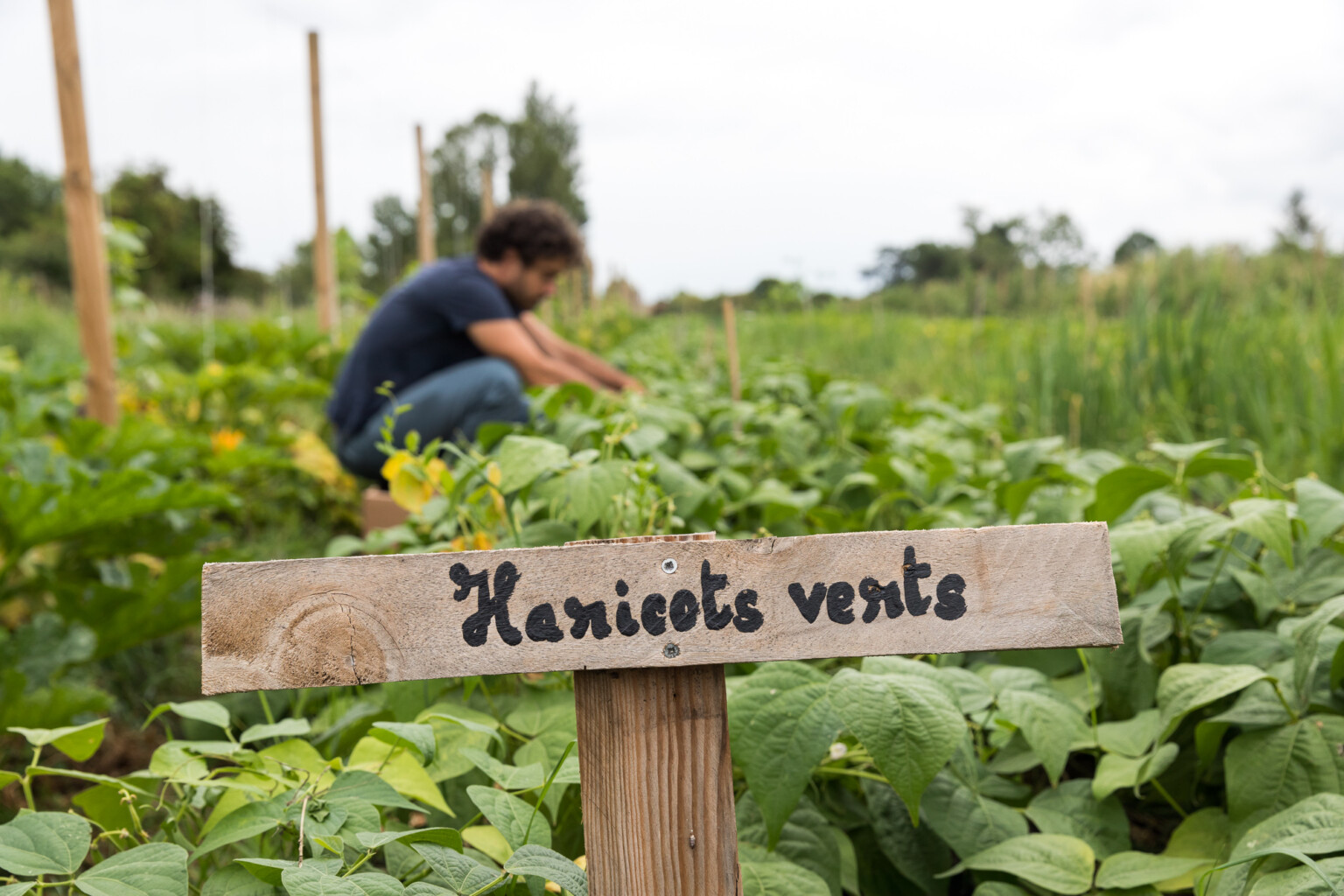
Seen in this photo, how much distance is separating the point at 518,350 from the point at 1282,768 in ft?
8.18

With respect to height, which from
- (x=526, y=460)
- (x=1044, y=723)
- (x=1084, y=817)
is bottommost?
(x=1084, y=817)

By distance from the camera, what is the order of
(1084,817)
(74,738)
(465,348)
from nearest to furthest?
1. (74,738)
2. (1084,817)
3. (465,348)

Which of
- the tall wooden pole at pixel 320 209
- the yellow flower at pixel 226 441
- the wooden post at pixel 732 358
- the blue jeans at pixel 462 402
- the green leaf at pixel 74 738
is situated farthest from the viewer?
the tall wooden pole at pixel 320 209

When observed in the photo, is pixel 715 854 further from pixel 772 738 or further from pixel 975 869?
pixel 975 869

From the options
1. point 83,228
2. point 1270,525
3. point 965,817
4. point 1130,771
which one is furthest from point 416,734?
point 83,228

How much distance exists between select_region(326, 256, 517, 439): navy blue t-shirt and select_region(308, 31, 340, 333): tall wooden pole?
4050 millimetres

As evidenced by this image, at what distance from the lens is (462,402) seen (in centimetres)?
288

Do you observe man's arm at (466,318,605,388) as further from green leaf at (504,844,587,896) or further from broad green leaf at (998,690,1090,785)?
green leaf at (504,844,587,896)

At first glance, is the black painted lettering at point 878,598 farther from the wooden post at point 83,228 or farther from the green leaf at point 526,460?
the wooden post at point 83,228

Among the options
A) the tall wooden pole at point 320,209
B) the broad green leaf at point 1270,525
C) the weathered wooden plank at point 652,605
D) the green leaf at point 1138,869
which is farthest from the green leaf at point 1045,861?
the tall wooden pole at point 320,209

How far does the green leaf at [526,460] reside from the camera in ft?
3.89

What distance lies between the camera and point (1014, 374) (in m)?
4.29

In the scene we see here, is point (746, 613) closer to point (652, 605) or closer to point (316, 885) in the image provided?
point (652, 605)

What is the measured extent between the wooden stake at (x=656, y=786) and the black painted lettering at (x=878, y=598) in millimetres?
144
